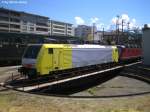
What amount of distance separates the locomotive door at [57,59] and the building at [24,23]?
238 ft

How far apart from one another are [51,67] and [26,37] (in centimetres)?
1974

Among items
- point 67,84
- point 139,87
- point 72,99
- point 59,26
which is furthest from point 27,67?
point 59,26

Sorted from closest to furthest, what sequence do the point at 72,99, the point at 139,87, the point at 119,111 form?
the point at 119,111 → the point at 72,99 → the point at 139,87

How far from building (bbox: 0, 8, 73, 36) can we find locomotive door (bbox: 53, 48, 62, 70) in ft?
238

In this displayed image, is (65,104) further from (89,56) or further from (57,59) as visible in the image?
(89,56)

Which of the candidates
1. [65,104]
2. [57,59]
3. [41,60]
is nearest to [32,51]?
[41,60]

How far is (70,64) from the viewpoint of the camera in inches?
915

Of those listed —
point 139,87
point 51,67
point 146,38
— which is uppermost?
point 146,38

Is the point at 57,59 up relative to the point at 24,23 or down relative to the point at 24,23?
down

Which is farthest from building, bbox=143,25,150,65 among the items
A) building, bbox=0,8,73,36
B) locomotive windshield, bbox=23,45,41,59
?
building, bbox=0,8,73,36

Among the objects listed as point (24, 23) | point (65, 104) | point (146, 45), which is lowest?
point (65, 104)

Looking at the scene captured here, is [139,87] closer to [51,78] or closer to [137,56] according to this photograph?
[51,78]

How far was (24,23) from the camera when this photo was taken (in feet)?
383

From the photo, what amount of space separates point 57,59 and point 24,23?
3901 inches
